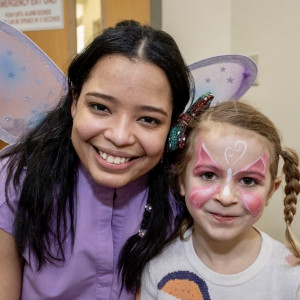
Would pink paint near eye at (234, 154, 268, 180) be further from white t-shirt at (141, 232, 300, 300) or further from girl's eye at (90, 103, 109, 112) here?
girl's eye at (90, 103, 109, 112)

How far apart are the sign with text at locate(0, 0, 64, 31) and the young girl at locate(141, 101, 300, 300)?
3.19 feet

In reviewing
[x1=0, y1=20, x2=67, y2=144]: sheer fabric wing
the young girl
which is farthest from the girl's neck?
[x1=0, y1=20, x2=67, y2=144]: sheer fabric wing

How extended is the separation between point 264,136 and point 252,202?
163 millimetres

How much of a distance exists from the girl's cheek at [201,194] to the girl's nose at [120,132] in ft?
0.65

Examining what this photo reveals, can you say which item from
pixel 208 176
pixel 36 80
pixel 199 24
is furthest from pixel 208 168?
pixel 199 24

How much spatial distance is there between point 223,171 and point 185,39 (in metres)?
1.44

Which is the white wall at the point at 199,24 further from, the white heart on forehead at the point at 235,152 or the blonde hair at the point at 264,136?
the white heart on forehead at the point at 235,152

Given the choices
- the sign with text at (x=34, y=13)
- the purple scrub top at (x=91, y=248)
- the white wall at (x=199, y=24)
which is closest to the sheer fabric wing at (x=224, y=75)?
the purple scrub top at (x=91, y=248)

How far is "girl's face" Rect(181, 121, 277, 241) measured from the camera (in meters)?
0.92

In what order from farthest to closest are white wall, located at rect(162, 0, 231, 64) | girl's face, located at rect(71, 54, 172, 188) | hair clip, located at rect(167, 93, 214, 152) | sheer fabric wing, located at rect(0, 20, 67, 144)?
white wall, located at rect(162, 0, 231, 64) → sheer fabric wing, located at rect(0, 20, 67, 144) → hair clip, located at rect(167, 93, 214, 152) → girl's face, located at rect(71, 54, 172, 188)

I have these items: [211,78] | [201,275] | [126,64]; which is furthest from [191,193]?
[211,78]

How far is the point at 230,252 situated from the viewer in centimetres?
101

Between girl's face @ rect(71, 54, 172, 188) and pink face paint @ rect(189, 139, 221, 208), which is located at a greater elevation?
girl's face @ rect(71, 54, 172, 188)

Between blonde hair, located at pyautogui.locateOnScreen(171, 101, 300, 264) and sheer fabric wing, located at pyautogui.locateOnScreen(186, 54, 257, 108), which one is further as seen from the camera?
sheer fabric wing, located at pyautogui.locateOnScreen(186, 54, 257, 108)
